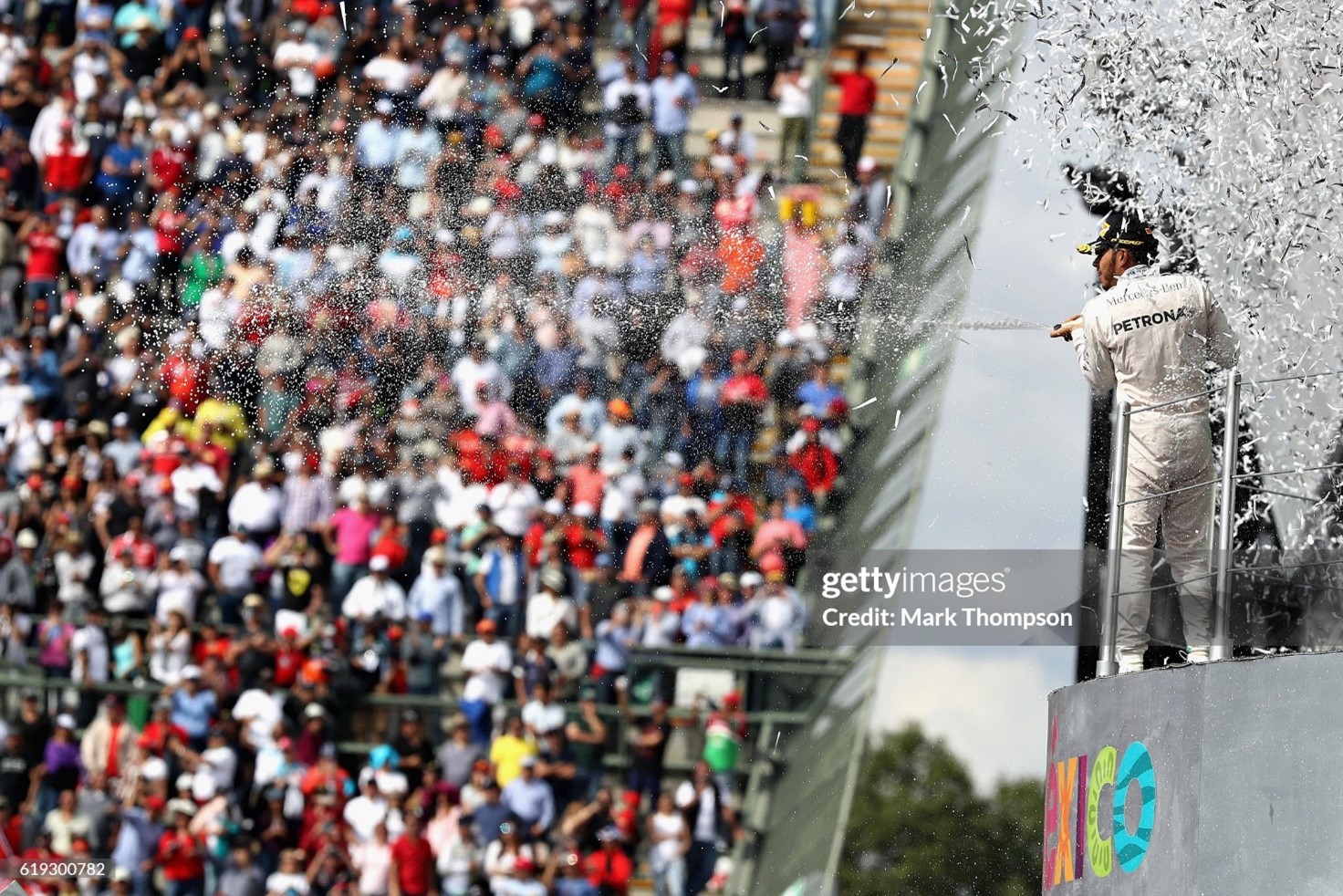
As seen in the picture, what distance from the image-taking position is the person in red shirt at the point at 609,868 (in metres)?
10.2

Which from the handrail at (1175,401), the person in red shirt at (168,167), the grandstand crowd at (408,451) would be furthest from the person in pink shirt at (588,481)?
the handrail at (1175,401)

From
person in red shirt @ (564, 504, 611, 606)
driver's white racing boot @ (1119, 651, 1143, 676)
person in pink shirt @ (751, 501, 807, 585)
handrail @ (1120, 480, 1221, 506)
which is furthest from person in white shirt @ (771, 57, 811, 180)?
driver's white racing boot @ (1119, 651, 1143, 676)

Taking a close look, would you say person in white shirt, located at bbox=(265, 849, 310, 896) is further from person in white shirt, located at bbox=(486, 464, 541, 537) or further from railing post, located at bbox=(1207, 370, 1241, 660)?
railing post, located at bbox=(1207, 370, 1241, 660)

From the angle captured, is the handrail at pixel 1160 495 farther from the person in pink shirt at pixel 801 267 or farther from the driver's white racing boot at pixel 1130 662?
the person in pink shirt at pixel 801 267

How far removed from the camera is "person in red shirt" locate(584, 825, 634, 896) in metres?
10.2

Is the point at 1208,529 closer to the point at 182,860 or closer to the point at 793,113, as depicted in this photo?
the point at 182,860

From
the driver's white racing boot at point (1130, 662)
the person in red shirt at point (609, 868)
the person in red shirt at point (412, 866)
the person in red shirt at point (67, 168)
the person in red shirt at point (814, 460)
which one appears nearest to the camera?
the driver's white racing boot at point (1130, 662)

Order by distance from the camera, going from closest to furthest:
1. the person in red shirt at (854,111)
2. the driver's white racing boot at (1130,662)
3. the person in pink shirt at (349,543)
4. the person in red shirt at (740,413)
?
the driver's white racing boot at (1130,662) < the person in red shirt at (740,413) < the person in pink shirt at (349,543) < the person in red shirt at (854,111)

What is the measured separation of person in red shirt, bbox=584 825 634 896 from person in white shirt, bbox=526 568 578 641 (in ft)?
4.34

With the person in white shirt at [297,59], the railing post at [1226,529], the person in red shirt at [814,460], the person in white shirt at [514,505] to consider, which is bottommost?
the railing post at [1226,529]

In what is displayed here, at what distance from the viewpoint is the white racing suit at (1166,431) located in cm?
545

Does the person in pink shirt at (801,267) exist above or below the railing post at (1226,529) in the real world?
above

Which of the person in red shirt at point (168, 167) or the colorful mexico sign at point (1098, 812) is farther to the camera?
the person in red shirt at point (168, 167)

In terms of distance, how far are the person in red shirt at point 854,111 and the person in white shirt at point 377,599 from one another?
3.81 meters
